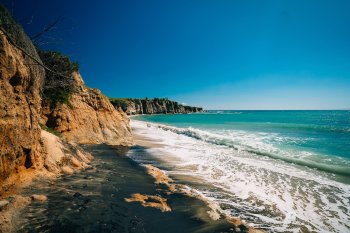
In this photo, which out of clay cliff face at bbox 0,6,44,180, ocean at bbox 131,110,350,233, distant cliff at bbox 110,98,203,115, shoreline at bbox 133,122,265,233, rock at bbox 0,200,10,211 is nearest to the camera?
rock at bbox 0,200,10,211

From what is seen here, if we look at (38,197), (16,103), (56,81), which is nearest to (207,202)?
(38,197)

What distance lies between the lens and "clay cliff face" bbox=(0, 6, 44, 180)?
14.4 feet

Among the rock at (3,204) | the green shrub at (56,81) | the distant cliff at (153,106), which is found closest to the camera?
the rock at (3,204)

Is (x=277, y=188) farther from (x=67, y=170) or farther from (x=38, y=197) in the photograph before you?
(x=38, y=197)

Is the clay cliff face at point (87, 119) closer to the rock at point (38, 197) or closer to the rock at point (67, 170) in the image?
the rock at point (67, 170)

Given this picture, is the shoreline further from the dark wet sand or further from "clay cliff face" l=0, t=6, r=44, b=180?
"clay cliff face" l=0, t=6, r=44, b=180

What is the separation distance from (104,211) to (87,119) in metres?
9.10

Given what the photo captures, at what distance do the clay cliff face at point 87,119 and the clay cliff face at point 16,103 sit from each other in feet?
17.3

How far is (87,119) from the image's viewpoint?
1264 cm

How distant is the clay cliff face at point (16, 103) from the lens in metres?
4.38

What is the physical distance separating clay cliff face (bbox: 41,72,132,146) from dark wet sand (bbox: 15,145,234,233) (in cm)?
550

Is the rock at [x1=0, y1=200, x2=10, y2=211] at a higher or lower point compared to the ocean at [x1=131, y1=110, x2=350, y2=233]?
higher

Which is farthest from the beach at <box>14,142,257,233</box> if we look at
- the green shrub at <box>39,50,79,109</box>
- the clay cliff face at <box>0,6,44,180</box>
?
the green shrub at <box>39,50,79,109</box>

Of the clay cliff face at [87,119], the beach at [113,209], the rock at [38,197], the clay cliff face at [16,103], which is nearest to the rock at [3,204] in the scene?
the beach at [113,209]
